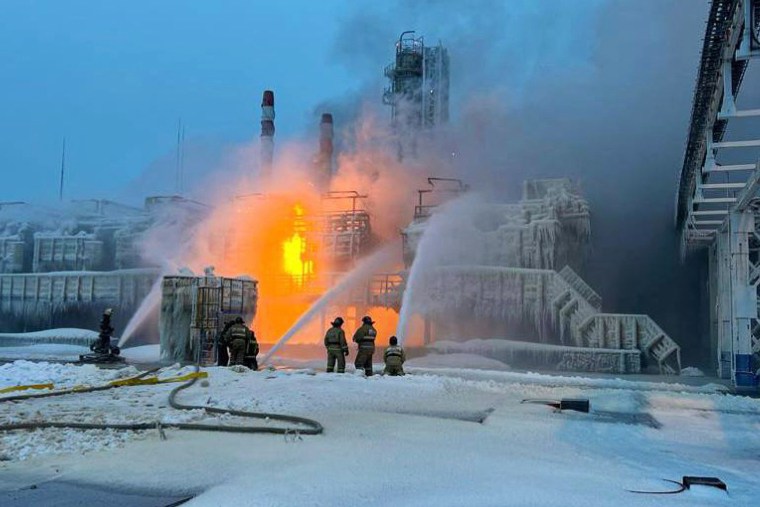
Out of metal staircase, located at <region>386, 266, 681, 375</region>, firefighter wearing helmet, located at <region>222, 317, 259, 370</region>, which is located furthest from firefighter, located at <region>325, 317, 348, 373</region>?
metal staircase, located at <region>386, 266, 681, 375</region>

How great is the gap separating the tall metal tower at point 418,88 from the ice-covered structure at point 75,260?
59.2 ft

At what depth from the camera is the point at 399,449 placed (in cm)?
721

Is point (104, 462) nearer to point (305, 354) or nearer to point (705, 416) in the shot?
point (705, 416)

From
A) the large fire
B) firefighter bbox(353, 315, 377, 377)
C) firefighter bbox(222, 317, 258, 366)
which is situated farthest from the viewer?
the large fire

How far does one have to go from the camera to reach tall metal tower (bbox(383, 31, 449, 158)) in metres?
50.3

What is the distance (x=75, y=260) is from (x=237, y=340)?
29.4 meters

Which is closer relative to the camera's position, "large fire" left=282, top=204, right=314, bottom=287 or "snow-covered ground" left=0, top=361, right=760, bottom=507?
"snow-covered ground" left=0, top=361, right=760, bottom=507

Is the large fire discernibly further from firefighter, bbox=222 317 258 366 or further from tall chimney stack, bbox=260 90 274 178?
firefighter, bbox=222 317 258 366

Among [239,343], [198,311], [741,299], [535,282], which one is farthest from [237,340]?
[535,282]

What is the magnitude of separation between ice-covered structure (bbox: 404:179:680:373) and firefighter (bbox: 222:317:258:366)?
12964 mm

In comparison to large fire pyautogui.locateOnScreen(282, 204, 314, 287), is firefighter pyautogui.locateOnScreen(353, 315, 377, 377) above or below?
below

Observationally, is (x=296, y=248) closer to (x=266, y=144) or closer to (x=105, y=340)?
(x=266, y=144)

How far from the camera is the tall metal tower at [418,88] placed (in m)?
50.3

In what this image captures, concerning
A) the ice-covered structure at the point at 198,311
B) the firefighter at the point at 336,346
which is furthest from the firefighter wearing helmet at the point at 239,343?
the ice-covered structure at the point at 198,311
